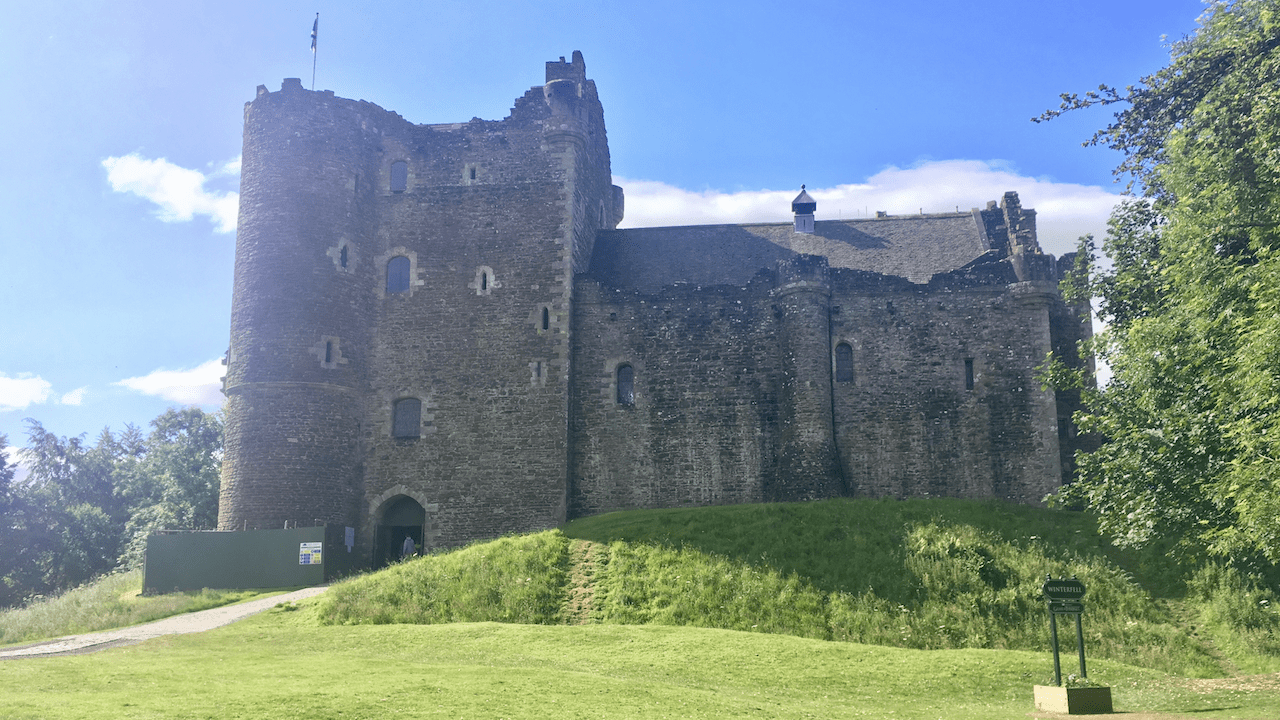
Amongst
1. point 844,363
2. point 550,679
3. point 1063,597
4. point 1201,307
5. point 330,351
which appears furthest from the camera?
point 844,363

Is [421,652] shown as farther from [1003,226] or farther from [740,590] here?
[1003,226]

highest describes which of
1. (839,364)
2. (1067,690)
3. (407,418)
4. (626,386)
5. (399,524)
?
(839,364)

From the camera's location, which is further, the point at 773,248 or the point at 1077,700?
the point at 773,248

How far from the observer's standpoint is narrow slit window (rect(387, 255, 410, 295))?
31766 millimetres

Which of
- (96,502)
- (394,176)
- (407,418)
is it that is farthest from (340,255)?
(96,502)

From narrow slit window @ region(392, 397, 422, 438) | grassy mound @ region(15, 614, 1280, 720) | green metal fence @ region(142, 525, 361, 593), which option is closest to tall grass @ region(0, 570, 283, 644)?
green metal fence @ region(142, 525, 361, 593)

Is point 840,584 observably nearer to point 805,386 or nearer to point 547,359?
point 805,386

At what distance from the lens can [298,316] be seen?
1144 inches

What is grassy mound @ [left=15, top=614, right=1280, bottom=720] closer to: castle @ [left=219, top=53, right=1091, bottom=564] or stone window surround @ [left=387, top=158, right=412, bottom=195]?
castle @ [left=219, top=53, right=1091, bottom=564]

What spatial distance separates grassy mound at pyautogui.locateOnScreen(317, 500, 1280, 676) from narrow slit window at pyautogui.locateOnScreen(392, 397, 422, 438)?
720cm

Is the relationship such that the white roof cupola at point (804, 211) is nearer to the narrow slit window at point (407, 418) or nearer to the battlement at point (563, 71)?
the battlement at point (563, 71)

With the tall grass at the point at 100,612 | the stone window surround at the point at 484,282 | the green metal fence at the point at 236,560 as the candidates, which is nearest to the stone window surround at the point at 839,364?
the stone window surround at the point at 484,282

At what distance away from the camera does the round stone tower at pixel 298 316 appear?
2817 cm

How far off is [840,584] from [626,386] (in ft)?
38.6
